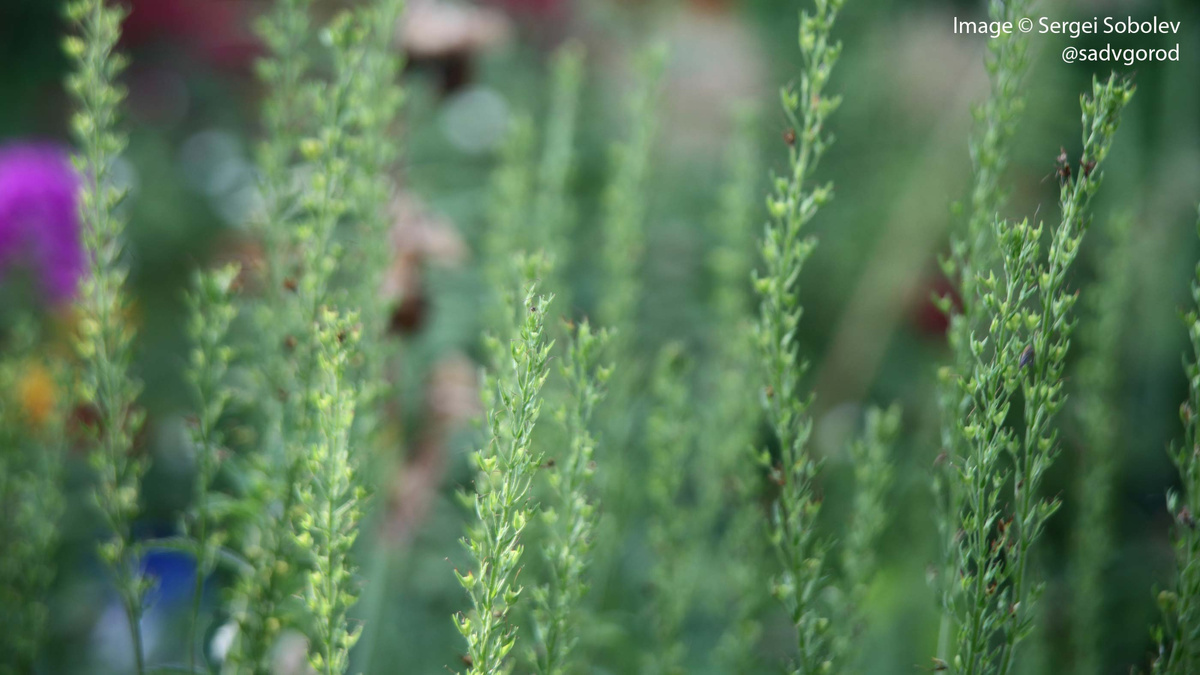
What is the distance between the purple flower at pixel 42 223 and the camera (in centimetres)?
89

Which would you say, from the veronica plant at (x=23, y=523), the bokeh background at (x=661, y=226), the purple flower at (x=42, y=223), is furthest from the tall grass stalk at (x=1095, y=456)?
the purple flower at (x=42, y=223)

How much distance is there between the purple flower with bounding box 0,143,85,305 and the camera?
888 millimetres

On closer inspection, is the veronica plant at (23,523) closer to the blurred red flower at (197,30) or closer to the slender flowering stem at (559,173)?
the slender flowering stem at (559,173)

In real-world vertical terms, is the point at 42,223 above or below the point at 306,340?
above

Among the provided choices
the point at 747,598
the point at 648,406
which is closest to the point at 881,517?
the point at 747,598

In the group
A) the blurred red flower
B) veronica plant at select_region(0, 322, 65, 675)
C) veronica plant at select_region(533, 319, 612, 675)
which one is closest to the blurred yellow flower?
veronica plant at select_region(0, 322, 65, 675)

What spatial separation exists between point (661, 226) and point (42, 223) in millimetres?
711

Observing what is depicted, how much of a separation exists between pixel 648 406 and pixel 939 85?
82 cm

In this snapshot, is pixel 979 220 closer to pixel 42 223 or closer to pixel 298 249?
pixel 298 249

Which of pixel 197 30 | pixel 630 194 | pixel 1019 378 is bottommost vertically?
pixel 1019 378

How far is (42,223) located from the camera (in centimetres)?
90

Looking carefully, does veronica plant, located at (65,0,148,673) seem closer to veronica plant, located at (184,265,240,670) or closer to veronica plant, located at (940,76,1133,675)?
veronica plant, located at (184,265,240,670)

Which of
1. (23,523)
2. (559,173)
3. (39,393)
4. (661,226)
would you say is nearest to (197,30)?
(39,393)

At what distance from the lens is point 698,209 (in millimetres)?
1309
